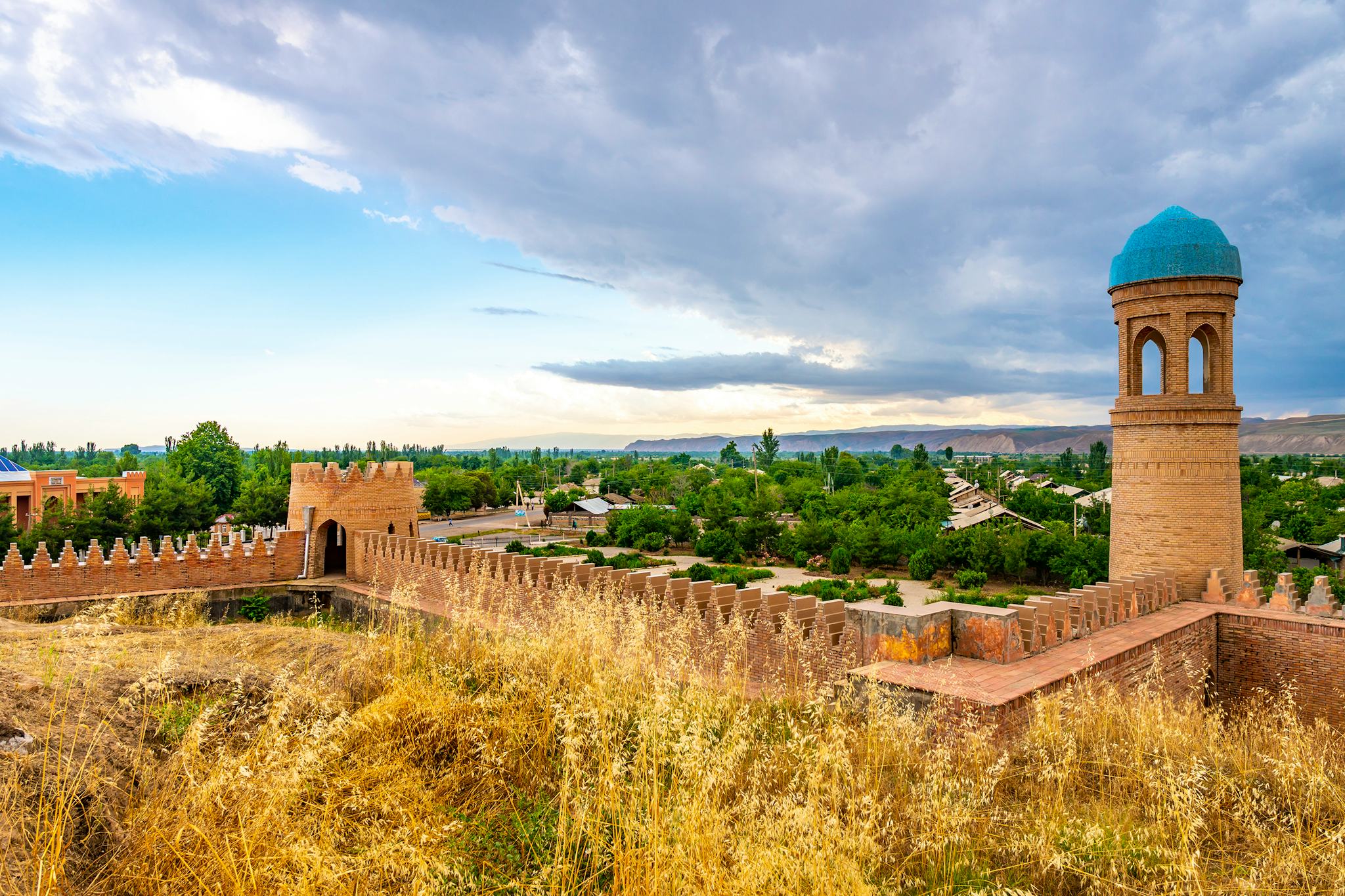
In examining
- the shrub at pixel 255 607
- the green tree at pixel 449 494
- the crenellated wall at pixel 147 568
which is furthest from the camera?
the green tree at pixel 449 494

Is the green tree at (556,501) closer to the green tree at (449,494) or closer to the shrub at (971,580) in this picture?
the green tree at (449,494)

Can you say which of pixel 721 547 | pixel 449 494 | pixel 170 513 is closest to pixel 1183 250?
pixel 721 547

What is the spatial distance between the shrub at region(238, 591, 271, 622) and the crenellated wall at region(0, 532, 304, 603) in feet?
2.45

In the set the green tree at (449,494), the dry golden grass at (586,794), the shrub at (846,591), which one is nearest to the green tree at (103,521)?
the shrub at (846,591)

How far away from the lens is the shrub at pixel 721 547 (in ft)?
104

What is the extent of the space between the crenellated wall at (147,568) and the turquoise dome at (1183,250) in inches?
683

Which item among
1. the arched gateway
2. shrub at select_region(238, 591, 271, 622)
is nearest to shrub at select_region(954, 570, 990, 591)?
the arched gateway

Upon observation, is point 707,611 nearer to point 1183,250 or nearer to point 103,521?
point 1183,250

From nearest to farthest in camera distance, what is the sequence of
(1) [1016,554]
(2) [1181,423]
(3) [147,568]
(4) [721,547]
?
(2) [1181,423], (3) [147,568], (1) [1016,554], (4) [721,547]

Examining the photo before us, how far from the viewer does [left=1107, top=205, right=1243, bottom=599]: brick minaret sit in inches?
458

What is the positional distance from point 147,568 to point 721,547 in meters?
21.5

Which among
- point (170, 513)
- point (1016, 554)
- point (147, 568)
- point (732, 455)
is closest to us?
point (147, 568)

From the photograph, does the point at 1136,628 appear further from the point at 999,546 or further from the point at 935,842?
the point at 999,546

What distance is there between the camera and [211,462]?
41.8 meters
